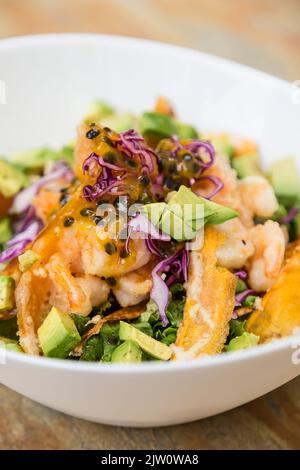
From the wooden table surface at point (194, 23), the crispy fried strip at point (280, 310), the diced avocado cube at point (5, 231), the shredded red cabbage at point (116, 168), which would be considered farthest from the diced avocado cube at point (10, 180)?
the wooden table surface at point (194, 23)

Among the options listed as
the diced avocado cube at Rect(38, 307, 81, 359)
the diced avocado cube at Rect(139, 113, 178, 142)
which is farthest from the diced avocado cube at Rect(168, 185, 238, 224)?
the diced avocado cube at Rect(139, 113, 178, 142)

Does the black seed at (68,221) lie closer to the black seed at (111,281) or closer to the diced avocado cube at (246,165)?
the black seed at (111,281)

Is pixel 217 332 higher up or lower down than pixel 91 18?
lower down

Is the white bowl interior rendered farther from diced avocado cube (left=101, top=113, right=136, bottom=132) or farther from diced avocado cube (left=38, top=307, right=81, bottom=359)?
diced avocado cube (left=38, top=307, right=81, bottom=359)

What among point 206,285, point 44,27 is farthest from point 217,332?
point 44,27

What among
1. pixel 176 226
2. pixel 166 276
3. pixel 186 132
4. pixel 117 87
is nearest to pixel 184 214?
pixel 176 226
